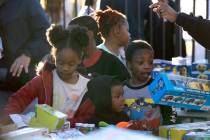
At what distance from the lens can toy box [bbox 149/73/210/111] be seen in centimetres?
375

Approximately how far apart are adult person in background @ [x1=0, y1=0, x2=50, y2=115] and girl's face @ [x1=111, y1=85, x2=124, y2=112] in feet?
A: 2.51

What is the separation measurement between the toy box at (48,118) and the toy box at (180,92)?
622 millimetres

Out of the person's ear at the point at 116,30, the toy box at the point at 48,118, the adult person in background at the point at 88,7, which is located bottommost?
the toy box at the point at 48,118

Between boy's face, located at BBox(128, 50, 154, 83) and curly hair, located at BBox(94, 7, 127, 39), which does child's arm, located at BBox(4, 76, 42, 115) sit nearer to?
boy's face, located at BBox(128, 50, 154, 83)

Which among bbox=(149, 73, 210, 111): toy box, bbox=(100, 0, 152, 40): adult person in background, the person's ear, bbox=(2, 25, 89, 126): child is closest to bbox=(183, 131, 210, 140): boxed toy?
bbox=(149, 73, 210, 111): toy box

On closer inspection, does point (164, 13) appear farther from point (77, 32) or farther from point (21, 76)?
point (21, 76)

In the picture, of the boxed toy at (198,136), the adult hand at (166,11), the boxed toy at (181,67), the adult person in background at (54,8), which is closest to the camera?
the boxed toy at (198,136)

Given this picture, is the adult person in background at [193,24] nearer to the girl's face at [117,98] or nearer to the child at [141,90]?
the child at [141,90]

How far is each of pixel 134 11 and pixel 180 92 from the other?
7.82ft

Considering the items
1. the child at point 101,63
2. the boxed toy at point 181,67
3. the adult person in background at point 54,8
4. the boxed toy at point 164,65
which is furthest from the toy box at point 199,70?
the adult person in background at point 54,8

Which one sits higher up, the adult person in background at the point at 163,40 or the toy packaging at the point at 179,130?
the adult person in background at the point at 163,40

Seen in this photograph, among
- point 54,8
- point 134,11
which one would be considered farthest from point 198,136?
point 54,8

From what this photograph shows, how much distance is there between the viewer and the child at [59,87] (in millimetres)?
4004

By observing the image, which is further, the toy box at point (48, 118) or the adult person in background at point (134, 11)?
the adult person in background at point (134, 11)
